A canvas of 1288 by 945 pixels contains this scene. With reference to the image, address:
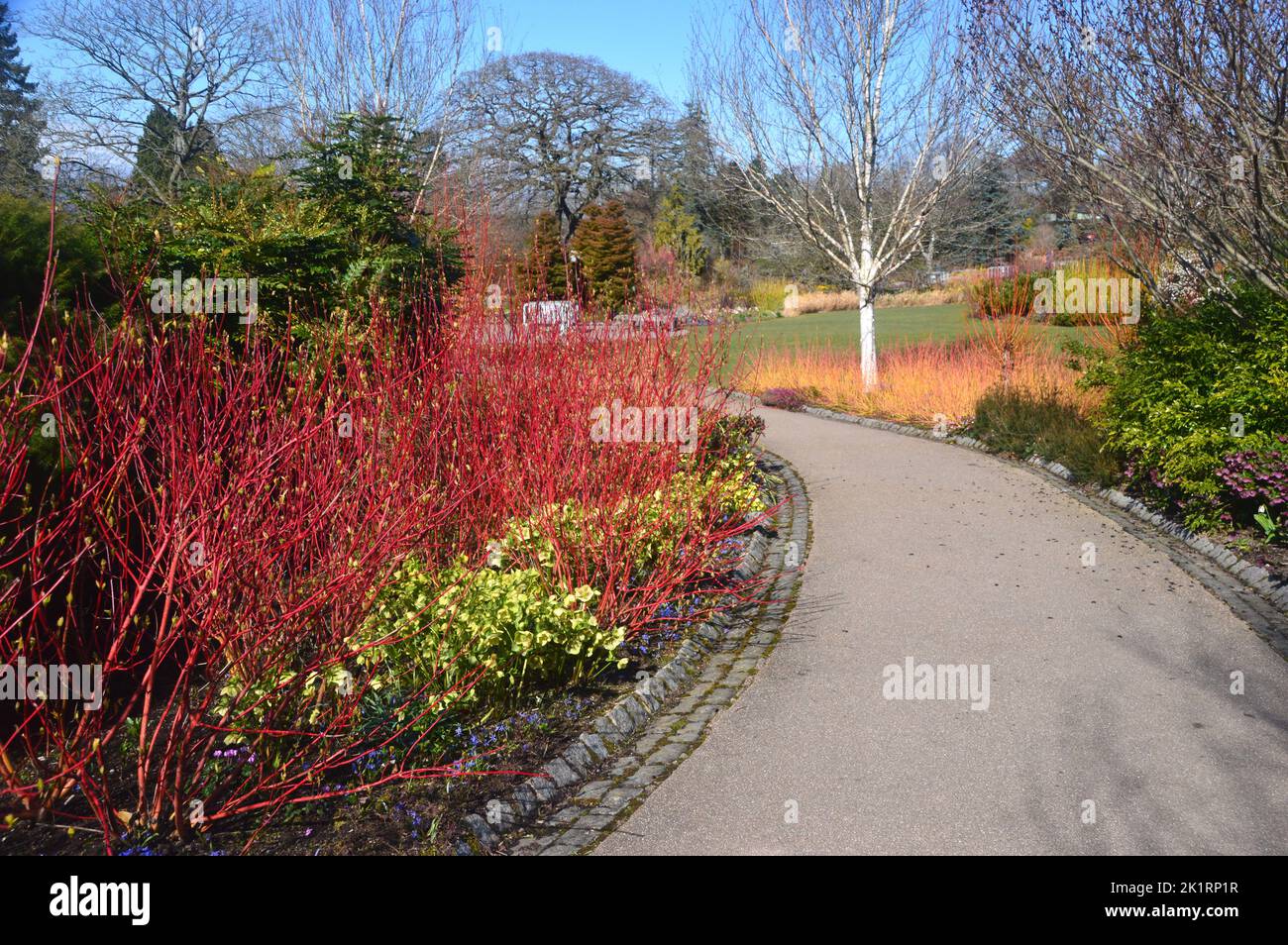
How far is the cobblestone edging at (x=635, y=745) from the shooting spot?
3.68m

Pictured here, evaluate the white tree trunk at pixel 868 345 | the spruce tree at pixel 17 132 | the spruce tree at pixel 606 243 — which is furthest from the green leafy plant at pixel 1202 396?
the spruce tree at pixel 17 132

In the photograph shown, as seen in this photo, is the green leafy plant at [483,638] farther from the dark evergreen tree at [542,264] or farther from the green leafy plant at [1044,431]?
the green leafy plant at [1044,431]

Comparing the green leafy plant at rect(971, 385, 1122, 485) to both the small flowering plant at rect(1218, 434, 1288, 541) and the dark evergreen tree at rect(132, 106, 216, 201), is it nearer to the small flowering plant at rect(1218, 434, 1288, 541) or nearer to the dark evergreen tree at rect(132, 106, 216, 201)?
the small flowering plant at rect(1218, 434, 1288, 541)

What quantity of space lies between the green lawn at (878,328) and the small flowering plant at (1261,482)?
13.5m

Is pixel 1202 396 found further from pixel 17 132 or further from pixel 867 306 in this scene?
pixel 17 132

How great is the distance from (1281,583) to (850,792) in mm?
4011

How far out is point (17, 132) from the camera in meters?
25.0

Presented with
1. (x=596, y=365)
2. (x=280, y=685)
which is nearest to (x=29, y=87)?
(x=596, y=365)

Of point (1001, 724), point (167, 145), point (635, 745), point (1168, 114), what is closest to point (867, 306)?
point (1168, 114)

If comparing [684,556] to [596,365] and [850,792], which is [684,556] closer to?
[596,365]

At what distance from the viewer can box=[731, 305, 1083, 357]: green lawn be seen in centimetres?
2291

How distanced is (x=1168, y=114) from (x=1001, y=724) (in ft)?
19.0

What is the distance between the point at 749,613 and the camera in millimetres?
6352

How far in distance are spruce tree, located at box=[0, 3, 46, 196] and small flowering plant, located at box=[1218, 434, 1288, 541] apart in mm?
23387
